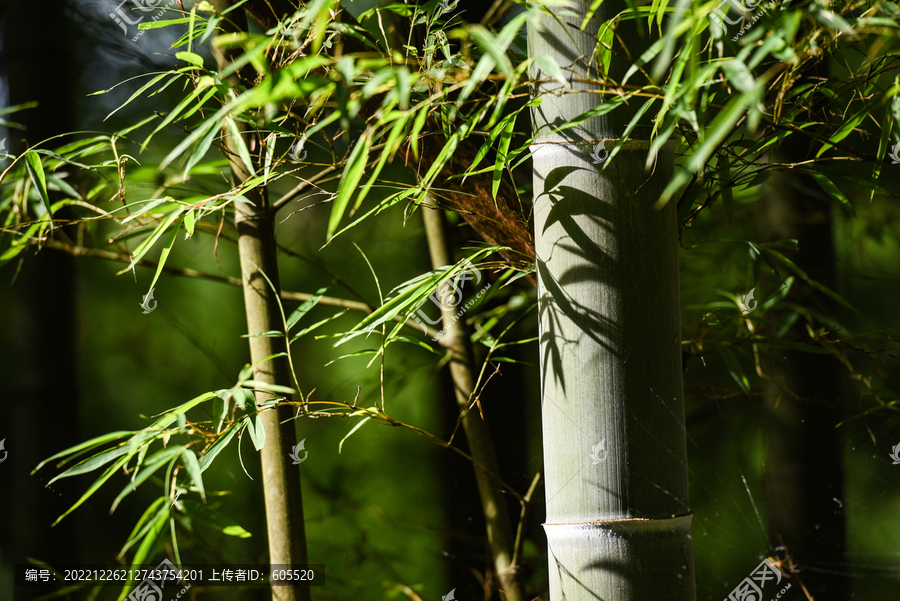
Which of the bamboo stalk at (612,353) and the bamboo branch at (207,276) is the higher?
the bamboo branch at (207,276)

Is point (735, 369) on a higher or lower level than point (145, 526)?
higher

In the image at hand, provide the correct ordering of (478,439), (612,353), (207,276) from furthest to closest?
(207,276), (478,439), (612,353)

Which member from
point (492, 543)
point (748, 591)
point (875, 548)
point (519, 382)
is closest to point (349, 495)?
point (492, 543)

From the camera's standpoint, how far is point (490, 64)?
16.2 inches

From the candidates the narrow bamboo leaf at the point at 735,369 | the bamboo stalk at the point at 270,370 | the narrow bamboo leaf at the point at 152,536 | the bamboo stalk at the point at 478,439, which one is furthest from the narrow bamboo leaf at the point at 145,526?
the narrow bamboo leaf at the point at 735,369

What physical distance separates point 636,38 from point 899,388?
830 mm

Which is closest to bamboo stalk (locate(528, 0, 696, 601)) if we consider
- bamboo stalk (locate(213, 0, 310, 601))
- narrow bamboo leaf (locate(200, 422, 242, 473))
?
narrow bamboo leaf (locate(200, 422, 242, 473))

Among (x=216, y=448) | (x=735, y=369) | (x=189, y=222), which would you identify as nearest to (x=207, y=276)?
(x=189, y=222)

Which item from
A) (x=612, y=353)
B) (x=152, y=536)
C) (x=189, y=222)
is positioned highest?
(x=189, y=222)

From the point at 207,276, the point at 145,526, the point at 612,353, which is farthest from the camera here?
the point at 207,276

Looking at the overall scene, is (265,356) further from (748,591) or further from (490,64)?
(748,591)

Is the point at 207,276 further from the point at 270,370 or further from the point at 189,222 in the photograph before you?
the point at 189,222

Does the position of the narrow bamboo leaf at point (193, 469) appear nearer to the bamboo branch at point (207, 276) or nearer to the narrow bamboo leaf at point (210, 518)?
the narrow bamboo leaf at point (210, 518)

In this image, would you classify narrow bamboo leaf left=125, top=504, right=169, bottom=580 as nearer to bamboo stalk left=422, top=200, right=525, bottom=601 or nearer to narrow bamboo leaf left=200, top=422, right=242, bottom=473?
narrow bamboo leaf left=200, top=422, right=242, bottom=473
